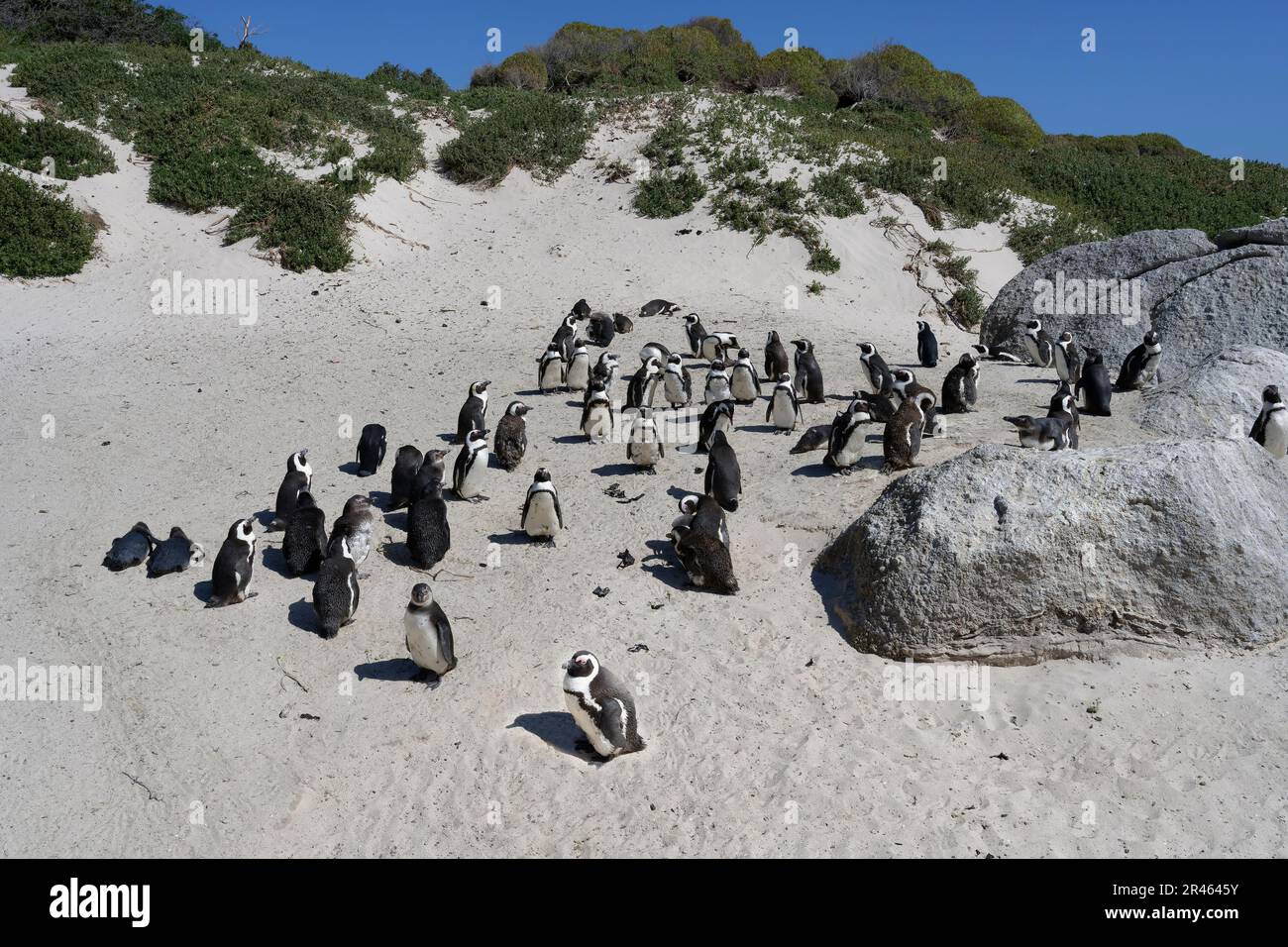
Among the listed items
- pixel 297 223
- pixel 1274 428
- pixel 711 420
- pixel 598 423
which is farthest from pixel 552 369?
pixel 297 223

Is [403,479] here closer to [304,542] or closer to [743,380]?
[304,542]

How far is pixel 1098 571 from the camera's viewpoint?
6.80m

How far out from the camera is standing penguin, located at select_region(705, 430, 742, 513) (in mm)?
9148

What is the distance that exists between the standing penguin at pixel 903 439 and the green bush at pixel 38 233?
15.4 metres

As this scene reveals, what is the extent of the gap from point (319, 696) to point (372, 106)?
2274 centimetres

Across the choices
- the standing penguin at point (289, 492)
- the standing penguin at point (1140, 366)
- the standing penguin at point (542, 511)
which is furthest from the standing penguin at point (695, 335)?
the standing penguin at point (289, 492)

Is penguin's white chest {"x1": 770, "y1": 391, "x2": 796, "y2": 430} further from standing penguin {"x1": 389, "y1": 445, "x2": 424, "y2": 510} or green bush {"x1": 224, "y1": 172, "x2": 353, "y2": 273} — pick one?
green bush {"x1": 224, "y1": 172, "x2": 353, "y2": 273}

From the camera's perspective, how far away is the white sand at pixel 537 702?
556 cm

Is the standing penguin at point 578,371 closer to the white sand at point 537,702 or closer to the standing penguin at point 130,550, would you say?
the white sand at point 537,702

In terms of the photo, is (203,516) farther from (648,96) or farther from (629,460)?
(648,96)

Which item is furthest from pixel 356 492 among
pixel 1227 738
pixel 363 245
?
pixel 363 245

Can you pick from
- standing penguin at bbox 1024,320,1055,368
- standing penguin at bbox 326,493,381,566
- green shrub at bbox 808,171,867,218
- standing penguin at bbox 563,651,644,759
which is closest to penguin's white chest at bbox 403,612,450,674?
standing penguin at bbox 563,651,644,759

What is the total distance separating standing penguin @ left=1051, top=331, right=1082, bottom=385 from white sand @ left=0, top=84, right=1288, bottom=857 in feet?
3.37

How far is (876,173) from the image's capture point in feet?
74.7
